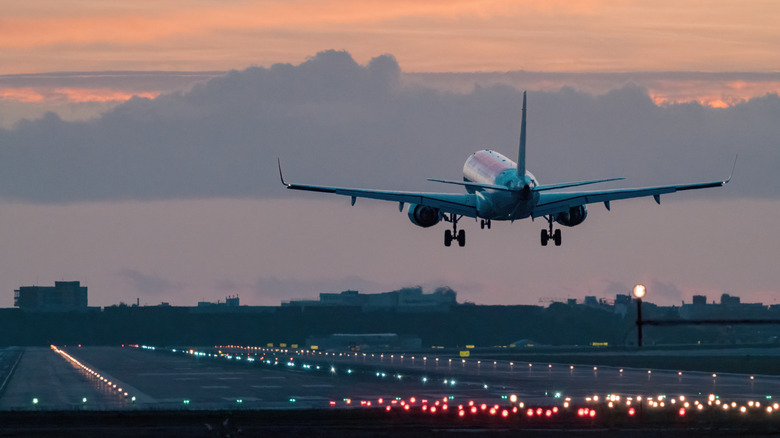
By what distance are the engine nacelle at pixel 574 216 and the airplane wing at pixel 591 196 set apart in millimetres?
663

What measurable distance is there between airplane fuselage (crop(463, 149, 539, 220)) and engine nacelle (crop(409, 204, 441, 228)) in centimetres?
385

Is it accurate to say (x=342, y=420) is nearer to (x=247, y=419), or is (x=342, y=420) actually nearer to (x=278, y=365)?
(x=247, y=419)

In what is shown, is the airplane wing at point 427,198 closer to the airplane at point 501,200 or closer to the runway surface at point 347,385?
the airplane at point 501,200

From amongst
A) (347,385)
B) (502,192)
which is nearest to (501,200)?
(502,192)

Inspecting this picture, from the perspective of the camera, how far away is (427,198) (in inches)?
4087

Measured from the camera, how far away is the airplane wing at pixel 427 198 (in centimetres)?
10375

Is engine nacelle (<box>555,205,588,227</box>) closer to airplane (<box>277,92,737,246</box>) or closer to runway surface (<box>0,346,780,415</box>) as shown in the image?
airplane (<box>277,92,737,246</box>)

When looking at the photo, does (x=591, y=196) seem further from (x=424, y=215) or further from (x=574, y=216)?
(x=424, y=215)

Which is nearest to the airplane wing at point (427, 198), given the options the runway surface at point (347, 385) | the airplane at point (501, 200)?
the airplane at point (501, 200)

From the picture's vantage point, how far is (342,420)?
85562 millimetres

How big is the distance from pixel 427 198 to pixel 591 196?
14061 mm

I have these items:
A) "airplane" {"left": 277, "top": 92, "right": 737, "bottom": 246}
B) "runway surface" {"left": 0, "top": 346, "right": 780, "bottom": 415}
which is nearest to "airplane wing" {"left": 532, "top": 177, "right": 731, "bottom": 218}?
"airplane" {"left": 277, "top": 92, "right": 737, "bottom": 246}

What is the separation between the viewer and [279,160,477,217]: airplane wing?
103750 mm

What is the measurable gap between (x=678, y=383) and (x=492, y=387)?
22393 mm
